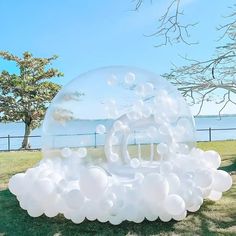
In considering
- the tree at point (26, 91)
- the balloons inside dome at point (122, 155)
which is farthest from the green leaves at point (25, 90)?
the balloons inside dome at point (122, 155)

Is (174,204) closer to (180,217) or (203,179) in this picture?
(180,217)

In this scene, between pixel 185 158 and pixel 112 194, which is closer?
pixel 112 194

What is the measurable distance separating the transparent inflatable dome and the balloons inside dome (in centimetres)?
2

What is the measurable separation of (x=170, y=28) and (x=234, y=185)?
12.6ft

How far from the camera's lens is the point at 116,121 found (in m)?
7.02

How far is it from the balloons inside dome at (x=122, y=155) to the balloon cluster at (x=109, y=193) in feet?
0.04

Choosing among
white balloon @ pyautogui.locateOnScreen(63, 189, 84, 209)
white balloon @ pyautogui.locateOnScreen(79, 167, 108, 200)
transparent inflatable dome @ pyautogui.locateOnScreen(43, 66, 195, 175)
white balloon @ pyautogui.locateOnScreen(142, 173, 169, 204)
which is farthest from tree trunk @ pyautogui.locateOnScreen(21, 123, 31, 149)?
white balloon @ pyautogui.locateOnScreen(142, 173, 169, 204)

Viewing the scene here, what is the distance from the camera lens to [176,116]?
24.2 ft

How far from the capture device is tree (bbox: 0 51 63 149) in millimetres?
22609

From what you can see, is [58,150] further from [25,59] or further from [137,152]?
[25,59]

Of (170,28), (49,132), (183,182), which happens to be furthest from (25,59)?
(183,182)

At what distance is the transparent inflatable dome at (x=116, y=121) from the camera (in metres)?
6.82

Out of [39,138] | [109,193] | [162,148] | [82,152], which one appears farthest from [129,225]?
[39,138]

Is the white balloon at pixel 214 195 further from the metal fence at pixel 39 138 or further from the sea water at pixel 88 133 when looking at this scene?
the metal fence at pixel 39 138
